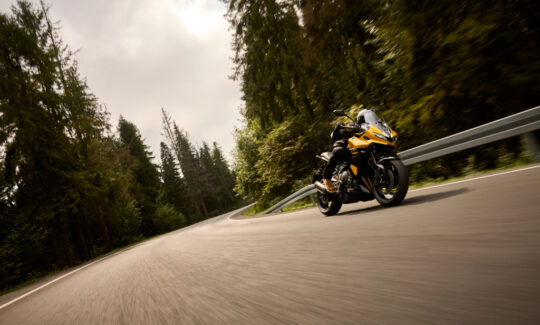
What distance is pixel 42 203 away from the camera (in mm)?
16312

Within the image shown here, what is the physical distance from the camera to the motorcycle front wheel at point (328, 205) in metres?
5.40

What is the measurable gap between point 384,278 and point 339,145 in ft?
11.5

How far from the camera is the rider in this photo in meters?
4.70

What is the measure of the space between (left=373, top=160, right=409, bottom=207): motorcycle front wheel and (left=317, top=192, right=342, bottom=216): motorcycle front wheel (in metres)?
1.05

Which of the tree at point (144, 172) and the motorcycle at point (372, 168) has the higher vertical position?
the tree at point (144, 172)

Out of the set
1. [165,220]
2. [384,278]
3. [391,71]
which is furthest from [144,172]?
[384,278]

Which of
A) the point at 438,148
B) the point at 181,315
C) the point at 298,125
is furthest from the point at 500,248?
the point at 298,125

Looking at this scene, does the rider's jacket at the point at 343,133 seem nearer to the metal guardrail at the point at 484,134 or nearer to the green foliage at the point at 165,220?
the metal guardrail at the point at 484,134

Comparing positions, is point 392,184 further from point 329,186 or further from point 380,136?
point 329,186

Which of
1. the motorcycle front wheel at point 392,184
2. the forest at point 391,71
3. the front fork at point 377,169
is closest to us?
the motorcycle front wheel at point 392,184

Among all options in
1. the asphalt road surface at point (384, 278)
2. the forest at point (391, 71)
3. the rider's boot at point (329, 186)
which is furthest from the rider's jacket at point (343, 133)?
the forest at point (391, 71)

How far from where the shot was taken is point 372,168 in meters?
4.53

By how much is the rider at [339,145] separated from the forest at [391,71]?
2.82m

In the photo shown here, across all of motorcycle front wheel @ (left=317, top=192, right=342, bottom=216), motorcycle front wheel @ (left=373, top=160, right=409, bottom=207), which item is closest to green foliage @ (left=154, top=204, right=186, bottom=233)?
motorcycle front wheel @ (left=317, top=192, right=342, bottom=216)
